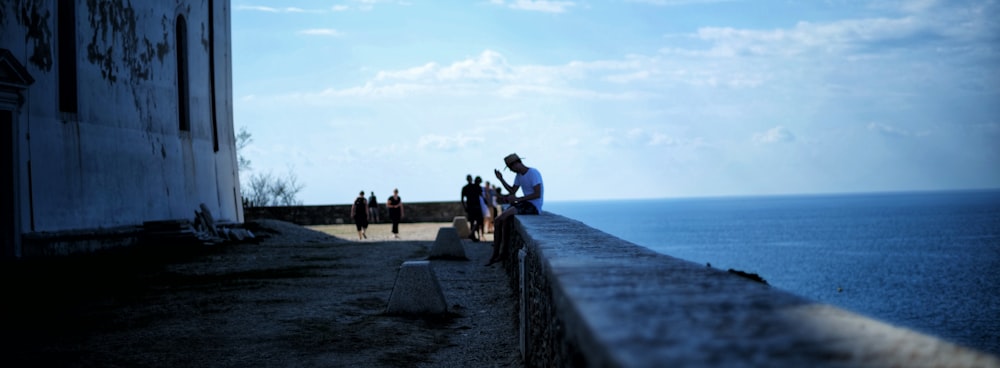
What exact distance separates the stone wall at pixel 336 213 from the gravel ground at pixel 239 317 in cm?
2562

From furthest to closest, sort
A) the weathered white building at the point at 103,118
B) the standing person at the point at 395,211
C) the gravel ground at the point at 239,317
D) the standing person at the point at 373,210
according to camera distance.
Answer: the standing person at the point at 373,210 → the standing person at the point at 395,211 → the weathered white building at the point at 103,118 → the gravel ground at the point at 239,317

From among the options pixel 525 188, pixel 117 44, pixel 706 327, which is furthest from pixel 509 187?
pixel 706 327

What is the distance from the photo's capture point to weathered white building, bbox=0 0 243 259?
1515 centimetres

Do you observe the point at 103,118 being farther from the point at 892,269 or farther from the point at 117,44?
the point at 892,269

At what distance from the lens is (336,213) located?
42438 mm

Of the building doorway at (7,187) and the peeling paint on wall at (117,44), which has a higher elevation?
the peeling paint on wall at (117,44)

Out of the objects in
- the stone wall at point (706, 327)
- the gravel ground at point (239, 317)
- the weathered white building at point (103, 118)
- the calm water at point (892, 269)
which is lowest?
the calm water at point (892, 269)

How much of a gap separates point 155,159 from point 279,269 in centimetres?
688

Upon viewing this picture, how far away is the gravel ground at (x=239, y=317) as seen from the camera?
7.18 metres

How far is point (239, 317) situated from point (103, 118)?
10442 mm

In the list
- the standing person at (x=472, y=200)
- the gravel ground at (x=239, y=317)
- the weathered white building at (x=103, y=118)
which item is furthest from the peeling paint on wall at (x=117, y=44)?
the standing person at (x=472, y=200)

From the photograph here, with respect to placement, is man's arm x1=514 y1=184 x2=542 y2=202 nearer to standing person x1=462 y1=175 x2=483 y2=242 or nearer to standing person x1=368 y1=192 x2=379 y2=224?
standing person x1=462 y1=175 x2=483 y2=242

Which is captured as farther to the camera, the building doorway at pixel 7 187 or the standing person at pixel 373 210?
the standing person at pixel 373 210

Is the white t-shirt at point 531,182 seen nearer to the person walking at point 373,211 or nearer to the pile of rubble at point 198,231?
the pile of rubble at point 198,231
